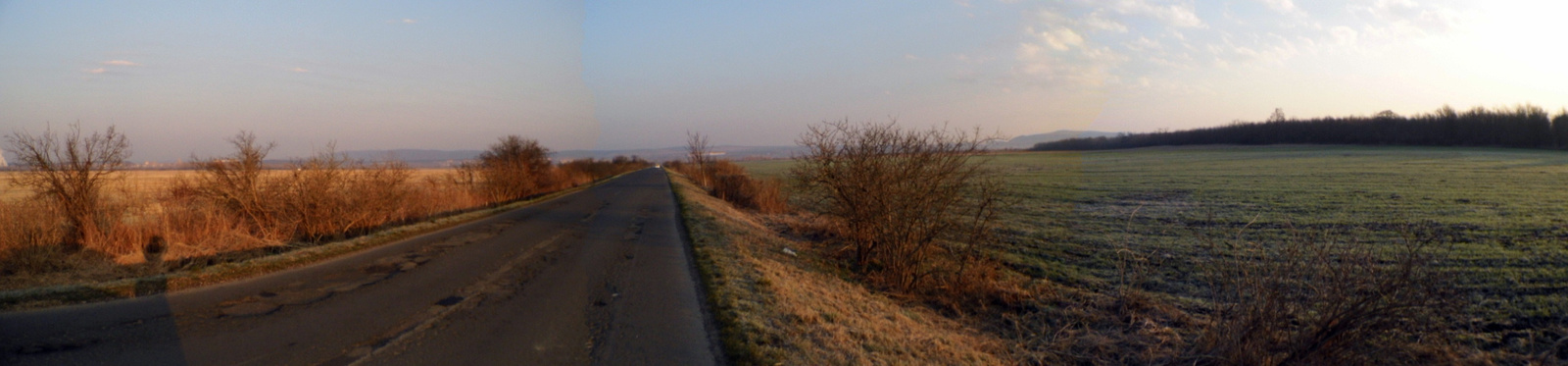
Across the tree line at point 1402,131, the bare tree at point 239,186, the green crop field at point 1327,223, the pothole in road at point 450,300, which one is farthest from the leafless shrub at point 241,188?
the tree line at point 1402,131

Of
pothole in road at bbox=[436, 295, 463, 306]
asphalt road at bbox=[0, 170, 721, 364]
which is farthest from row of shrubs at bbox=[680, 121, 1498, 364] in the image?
pothole in road at bbox=[436, 295, 463, 306]

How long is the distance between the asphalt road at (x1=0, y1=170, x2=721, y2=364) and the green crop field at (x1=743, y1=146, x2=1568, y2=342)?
559 centimetres

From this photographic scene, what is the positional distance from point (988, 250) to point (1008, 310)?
4.70m

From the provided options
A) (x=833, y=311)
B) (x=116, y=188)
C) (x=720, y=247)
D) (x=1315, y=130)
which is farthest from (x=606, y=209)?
(x=1315, y=130)

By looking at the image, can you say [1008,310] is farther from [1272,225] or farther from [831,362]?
[1272,225]

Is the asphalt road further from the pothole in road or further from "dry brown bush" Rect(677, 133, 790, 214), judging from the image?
"dry brown bush" Rect(677, 133, 790, 214)

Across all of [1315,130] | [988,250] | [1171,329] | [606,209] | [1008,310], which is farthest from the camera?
[1315,130]

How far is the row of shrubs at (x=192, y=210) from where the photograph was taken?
390 inches

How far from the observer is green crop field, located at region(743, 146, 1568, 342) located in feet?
30.1

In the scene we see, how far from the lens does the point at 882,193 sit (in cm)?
1068

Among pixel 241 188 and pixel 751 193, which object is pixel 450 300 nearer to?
pixel 241 188

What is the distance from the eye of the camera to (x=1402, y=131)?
70500 millimetres

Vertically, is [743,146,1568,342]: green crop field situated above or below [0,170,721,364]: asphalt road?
below

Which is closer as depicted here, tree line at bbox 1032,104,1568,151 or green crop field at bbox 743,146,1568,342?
green crop field at bbox 743,146,1568,342
